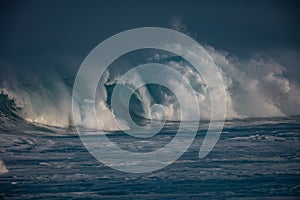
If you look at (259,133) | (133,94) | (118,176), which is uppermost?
(133,94)

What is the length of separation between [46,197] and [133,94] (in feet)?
104

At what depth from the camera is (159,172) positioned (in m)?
26.2

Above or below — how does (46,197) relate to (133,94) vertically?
below

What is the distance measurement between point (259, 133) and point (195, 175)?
53.0 feet

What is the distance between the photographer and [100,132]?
43344mm

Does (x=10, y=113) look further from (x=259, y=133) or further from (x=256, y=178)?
(x=256, y=178)

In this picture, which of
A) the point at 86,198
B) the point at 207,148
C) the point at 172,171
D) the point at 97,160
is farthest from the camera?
the point at 207,148

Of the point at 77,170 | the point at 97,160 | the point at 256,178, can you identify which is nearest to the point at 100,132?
the point at 97,160

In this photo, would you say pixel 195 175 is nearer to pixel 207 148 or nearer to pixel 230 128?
pixel 207 148

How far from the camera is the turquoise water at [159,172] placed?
22.1 meters

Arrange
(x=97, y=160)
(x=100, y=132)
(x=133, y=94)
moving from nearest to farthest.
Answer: (x=97, y=160) → (x=100, y=132) → (x=133, y=94)

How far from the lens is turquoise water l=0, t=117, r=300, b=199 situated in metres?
22.1

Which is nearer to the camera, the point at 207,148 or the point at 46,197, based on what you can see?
the point at 46,197

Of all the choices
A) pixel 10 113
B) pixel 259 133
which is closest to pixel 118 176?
pixel 259 133
